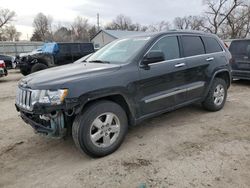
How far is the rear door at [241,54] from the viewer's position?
8.60m

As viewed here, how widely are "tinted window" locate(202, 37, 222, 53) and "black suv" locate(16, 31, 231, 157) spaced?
38mm

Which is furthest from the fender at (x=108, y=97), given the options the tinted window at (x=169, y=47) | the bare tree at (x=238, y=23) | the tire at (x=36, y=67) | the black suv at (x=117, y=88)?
the bare tree at (x=238, y=23)

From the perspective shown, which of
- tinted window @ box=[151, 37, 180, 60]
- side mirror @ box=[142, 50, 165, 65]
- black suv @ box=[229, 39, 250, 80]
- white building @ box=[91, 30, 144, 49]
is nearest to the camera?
side mirror @ box=[142, 50, 165, 65]

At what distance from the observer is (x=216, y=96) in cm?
558

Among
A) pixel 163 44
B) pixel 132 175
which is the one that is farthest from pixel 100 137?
pixel 163 44

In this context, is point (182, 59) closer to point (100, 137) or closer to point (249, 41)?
point (100, 137)

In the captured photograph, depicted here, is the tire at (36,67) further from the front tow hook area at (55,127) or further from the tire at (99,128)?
the tire at (99,128)

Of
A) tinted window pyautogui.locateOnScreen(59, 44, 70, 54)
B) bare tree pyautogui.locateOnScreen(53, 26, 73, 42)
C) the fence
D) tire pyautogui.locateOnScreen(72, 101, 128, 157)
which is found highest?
bare tree pyautogui.locateOnScreen(53, 26, 73, 42)

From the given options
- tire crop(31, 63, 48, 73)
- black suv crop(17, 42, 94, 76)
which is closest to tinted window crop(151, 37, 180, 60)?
black suv crop(17, 42, 94, 76)

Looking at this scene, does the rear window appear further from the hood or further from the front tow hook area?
the front tow hook area

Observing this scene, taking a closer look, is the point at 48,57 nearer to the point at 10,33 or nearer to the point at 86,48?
the point at 86,48

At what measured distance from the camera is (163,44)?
448cm

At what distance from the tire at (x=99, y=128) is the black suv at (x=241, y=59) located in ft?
21.2

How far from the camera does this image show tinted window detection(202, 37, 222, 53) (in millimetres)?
5387
